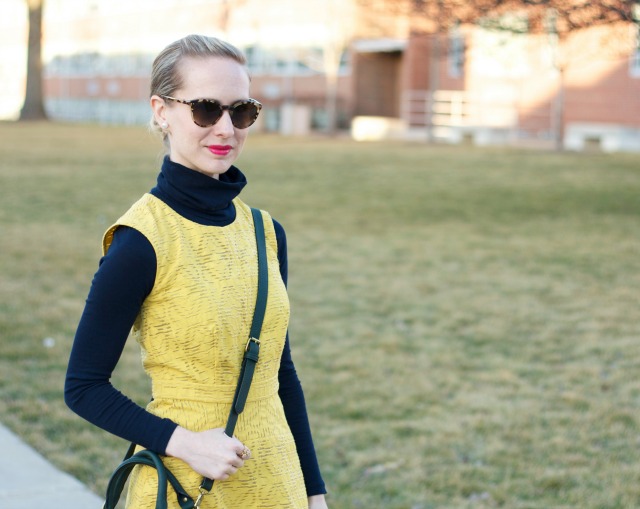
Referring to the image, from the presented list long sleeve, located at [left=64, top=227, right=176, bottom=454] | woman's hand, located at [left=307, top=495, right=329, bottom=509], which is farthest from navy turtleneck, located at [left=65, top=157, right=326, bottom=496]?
woman's hand, located at [left=307, top=495, right=329, bottom=509]

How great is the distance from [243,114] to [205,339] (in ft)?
1.63

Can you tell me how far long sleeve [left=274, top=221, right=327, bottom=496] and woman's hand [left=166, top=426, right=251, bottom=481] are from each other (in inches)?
14.5

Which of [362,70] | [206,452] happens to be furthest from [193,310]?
[362,70]

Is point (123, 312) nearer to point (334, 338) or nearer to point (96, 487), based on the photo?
point (96, 487)

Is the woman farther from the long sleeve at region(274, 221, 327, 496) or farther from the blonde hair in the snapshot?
the long sleeve at region(274, 221, 327, 496)

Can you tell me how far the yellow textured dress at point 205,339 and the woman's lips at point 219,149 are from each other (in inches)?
6.1

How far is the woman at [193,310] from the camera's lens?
196 cm

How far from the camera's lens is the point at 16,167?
20.7m

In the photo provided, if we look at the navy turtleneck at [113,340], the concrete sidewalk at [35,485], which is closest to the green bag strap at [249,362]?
the navy turtleneck at [113,340]

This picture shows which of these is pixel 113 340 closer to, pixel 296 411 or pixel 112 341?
pixel 112 341

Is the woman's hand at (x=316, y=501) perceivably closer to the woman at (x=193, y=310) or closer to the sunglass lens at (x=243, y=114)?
the woman at (x=193, y=310)

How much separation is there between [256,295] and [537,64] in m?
30.9

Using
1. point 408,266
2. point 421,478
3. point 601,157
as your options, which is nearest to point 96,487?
point 421,478

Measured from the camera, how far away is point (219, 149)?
6.93 ft
